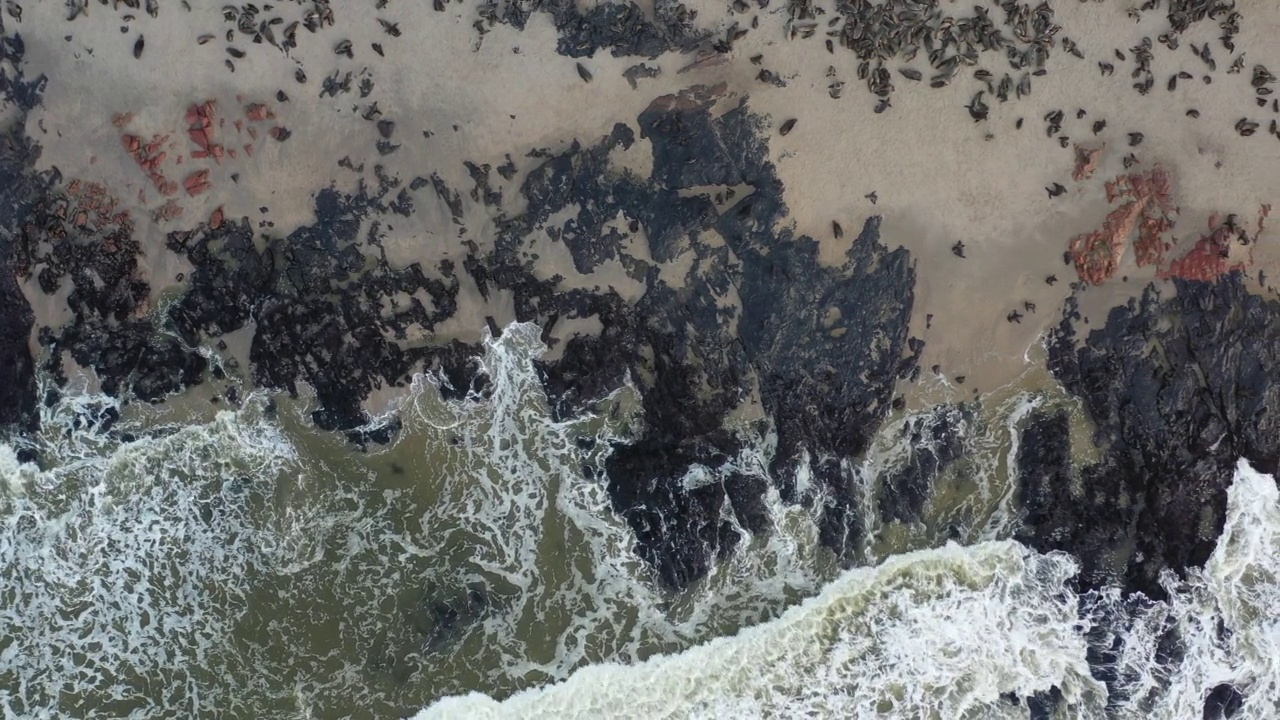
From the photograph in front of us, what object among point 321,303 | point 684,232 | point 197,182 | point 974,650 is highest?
point 197,182

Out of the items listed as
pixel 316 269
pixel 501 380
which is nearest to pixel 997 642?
pixel 501 380

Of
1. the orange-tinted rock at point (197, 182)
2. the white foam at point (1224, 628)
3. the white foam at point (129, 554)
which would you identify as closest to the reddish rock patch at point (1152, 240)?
the white foam at point (1224, 628)

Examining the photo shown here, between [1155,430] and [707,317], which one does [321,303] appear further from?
[1155,430]

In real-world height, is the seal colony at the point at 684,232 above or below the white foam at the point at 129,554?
above

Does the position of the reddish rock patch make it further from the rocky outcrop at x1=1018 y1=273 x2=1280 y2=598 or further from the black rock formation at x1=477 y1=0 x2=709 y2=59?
the black rock formation at x1=477 y1=0 x2=709 y2=59

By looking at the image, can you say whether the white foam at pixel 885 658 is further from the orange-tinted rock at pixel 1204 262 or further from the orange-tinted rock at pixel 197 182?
the orange-tinted rock at pixel 197 182

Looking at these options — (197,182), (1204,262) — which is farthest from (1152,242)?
(197,182)

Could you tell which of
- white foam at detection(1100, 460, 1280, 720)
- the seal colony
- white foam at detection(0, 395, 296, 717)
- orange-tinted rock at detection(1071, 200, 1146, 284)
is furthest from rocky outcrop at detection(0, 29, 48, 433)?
white foam at detection(1100, 460, 1280, 720)
